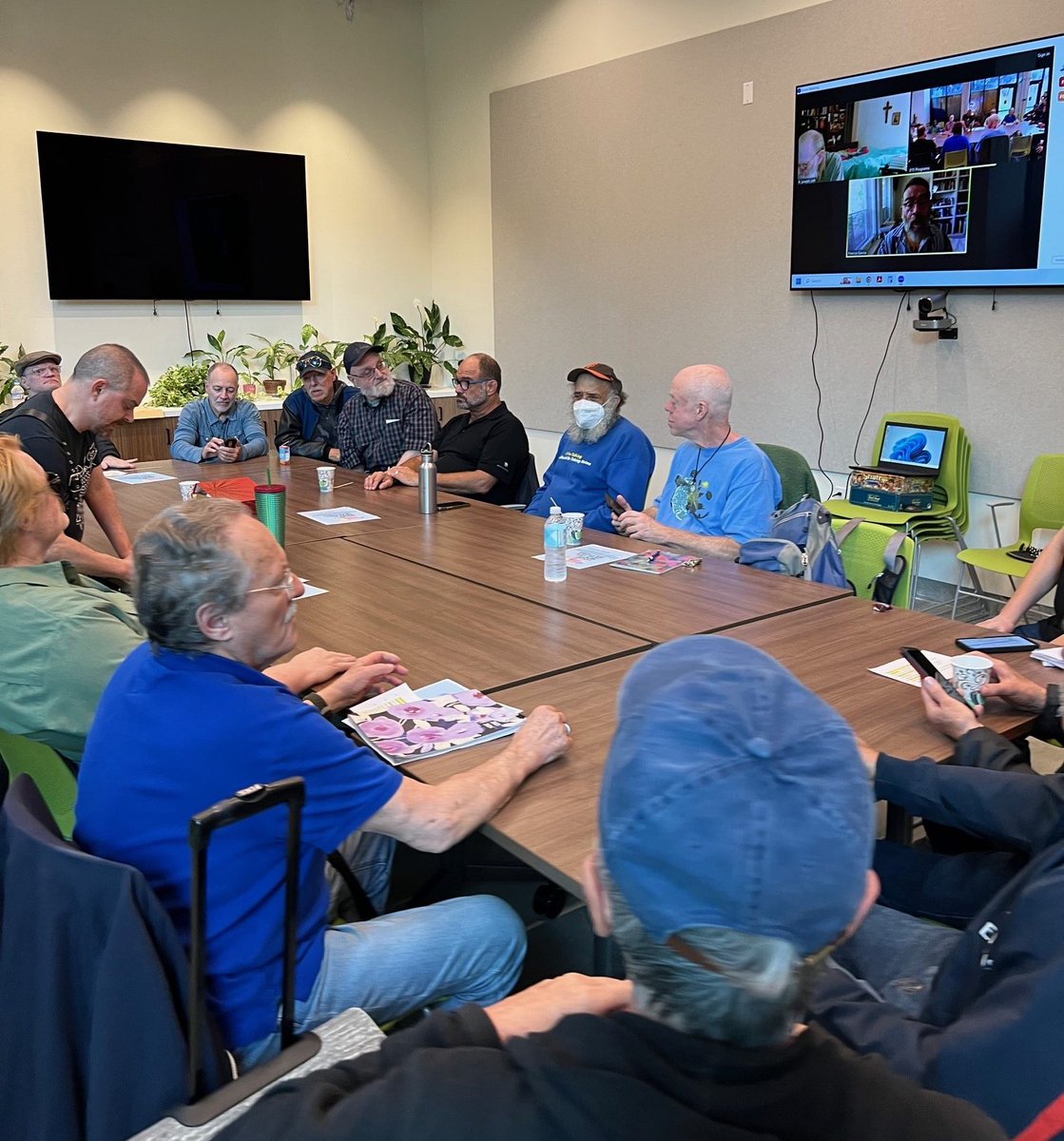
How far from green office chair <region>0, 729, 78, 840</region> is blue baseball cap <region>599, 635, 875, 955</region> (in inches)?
54.2

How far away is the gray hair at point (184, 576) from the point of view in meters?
1.46

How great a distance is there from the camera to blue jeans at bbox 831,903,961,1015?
1515 mm

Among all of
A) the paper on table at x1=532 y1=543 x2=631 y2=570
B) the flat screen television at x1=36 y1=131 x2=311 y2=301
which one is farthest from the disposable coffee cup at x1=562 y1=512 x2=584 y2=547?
the flat screen television at x1=36 y1=131 x2=311 y2=301

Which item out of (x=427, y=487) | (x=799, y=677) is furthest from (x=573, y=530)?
(x=799, y=677)

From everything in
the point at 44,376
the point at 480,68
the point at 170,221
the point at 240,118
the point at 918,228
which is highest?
the point at 480,68

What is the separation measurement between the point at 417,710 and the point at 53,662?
0.66 m

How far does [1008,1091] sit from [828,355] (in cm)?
488

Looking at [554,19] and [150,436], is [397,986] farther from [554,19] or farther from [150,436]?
[554,19]

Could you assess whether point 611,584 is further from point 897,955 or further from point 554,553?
point 897,955

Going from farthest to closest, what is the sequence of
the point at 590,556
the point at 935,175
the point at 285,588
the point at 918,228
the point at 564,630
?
the point at 918,228, the point at 935,175, the point at 590,556, the point at 564,630, the point at 285,588

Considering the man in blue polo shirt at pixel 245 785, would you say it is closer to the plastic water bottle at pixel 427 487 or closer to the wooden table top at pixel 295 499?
the wooden table top at pixel 295 499

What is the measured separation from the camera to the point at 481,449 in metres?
4.88

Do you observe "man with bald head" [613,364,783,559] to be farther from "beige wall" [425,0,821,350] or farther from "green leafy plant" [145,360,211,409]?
"green leafy plant" [145,360,211,409]

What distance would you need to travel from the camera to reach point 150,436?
22.5 ft
